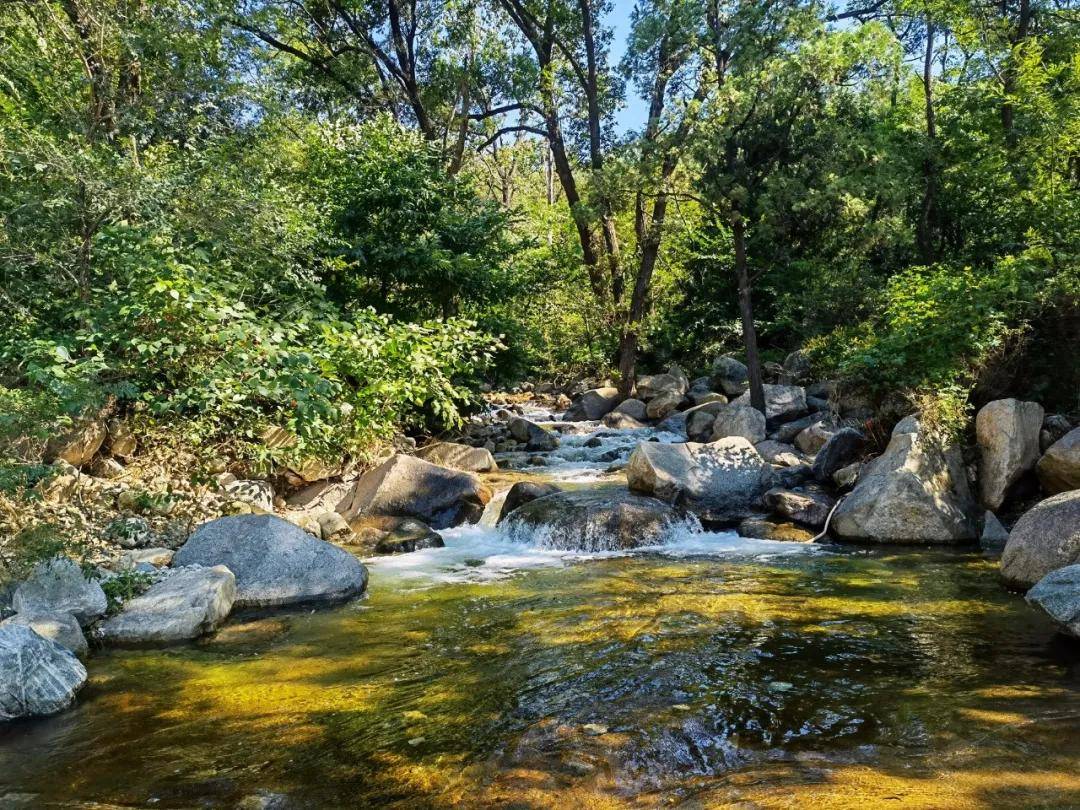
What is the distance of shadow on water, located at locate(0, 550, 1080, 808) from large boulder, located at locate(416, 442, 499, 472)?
22.9ft

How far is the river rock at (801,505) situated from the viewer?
399 inches

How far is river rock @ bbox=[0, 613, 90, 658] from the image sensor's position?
18.6 feet

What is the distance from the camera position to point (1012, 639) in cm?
567

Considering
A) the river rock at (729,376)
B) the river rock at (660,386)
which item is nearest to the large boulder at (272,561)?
the river rock at (660,386)

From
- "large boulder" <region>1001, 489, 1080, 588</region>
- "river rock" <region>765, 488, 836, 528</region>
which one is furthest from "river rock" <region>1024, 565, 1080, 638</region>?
"river rock" <region>765, 488, 836, 528</region>

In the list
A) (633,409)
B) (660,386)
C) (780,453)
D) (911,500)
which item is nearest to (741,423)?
(780,453)

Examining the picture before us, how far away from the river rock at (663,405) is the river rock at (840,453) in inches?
347

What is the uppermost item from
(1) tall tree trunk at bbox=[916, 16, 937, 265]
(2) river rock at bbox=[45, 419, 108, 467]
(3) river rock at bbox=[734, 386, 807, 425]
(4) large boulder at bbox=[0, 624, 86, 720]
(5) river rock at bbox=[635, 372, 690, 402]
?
(1) tall tree trunk at bbox=[916, 16, 937, 265]

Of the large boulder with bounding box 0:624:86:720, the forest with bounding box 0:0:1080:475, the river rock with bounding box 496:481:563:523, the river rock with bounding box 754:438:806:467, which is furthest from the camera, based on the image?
the river rock with bounding box 754:438:806:467

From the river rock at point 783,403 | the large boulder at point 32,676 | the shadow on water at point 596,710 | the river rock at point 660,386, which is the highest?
the river rock at point 660,386

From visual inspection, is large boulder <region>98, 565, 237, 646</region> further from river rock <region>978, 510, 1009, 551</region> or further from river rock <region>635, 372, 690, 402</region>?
river rock <region>635, 372, 690, 402</region>

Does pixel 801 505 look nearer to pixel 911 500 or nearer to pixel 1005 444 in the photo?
pixel 911 500

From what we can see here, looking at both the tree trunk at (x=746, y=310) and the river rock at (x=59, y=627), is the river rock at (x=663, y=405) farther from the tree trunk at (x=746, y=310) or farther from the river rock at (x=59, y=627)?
the river rock at (x=59, y=627)

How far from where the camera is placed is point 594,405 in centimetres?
2172
